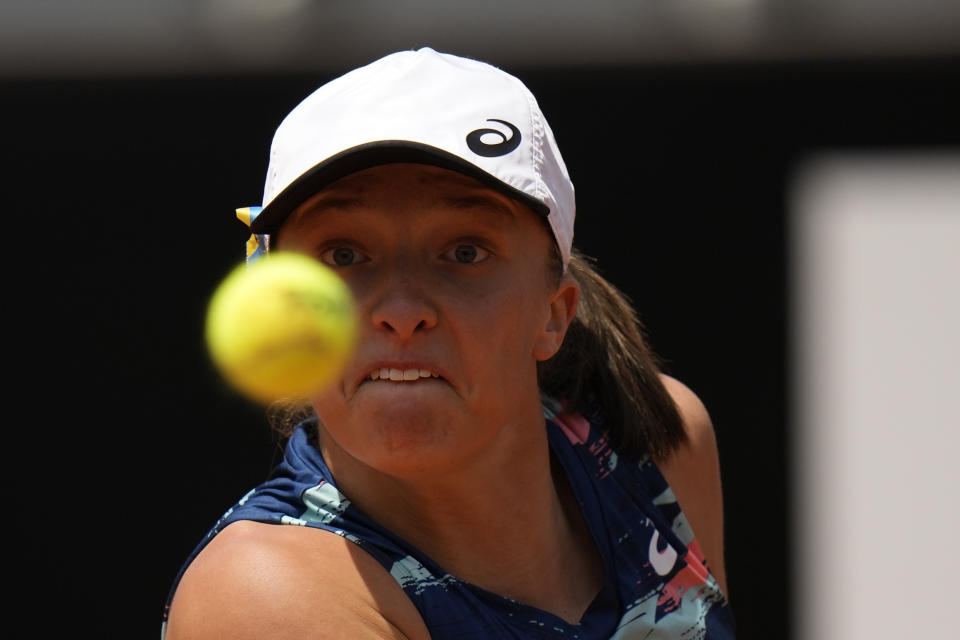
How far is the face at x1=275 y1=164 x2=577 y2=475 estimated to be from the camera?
6.12 ft

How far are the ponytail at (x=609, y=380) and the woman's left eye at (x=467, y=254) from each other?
529 millimetres

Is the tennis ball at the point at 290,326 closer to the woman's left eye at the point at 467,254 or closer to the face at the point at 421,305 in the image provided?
the face at the point at 421,305

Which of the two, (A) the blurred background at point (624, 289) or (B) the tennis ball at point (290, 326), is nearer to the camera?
(B) the tennis ball at point (290, 326)

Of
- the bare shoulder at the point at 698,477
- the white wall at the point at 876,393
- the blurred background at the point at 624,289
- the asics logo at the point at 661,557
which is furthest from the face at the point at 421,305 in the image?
the white wall at the point at 876,393

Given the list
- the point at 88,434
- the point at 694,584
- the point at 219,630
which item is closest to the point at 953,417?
the point at 694,584

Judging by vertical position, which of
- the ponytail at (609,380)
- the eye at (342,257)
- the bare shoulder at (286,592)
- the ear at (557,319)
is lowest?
the bare shoulder at (286,592)

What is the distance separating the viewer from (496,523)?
212 cm

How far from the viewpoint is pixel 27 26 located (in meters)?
4.42

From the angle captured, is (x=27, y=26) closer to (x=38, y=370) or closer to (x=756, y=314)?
(x=38, y=370)

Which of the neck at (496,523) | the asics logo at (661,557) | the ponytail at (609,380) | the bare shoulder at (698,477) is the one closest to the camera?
the neck at (496,523)

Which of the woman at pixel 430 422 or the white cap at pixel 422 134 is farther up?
the white cap at pixel 422 134

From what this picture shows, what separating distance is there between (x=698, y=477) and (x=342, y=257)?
101 cm

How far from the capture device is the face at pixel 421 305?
1865mm

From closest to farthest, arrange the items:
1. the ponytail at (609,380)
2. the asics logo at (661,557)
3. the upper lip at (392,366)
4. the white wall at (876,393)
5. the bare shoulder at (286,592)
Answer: the bare shoulder at (286,592)
the upper lip at (392,366)
the asics logo at (661,557)
the ponytail at (609,380)
the white wall at (876,393)
